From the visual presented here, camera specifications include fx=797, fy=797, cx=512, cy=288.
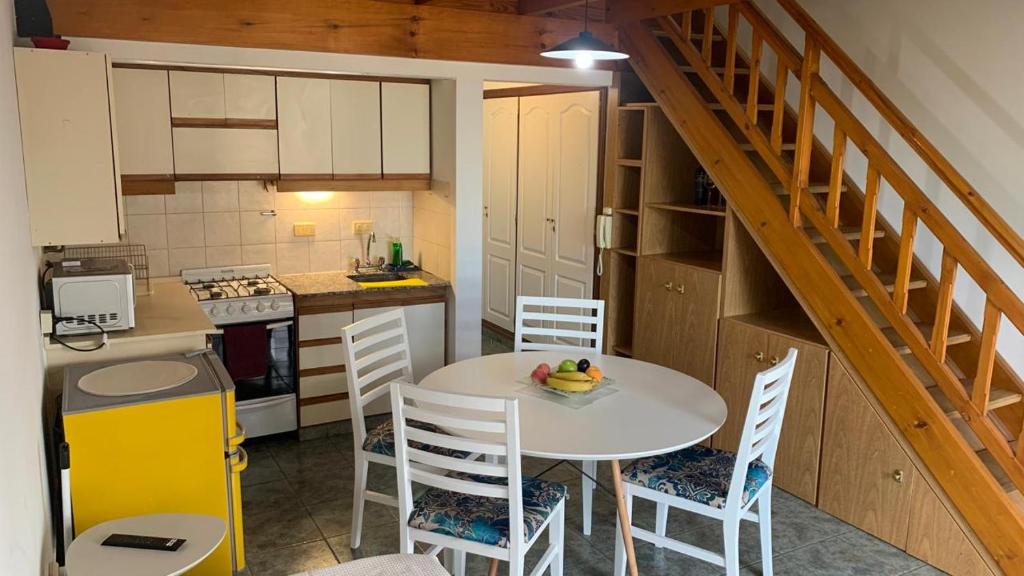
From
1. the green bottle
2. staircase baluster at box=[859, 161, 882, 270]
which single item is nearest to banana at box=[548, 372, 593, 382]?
staircase baluster at box=[859, 161, 882, 270]

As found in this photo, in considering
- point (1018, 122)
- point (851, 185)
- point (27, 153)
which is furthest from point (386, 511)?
point (1018, 122)

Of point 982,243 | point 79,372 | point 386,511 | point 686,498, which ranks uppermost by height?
point 982,243

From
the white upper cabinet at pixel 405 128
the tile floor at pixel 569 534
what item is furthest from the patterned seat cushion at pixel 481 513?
the white upper cabinet at pixel 405 128

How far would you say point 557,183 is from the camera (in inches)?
213

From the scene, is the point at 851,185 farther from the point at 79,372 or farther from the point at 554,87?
the point at 79,372

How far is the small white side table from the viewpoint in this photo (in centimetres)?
207

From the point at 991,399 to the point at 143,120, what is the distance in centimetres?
399

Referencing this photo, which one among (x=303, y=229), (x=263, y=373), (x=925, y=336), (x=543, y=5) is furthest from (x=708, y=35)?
(x=263, y=373)

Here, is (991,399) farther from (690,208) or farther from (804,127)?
(690,208)

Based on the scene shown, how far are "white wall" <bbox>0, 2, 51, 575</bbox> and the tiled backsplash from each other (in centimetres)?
154

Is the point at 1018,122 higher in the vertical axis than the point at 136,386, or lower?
higher

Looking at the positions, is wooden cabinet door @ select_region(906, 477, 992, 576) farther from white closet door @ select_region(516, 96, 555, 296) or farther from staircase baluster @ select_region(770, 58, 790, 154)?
white closet door @ select_region(516, 96, 555, 296)

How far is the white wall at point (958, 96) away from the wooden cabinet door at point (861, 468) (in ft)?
2.50

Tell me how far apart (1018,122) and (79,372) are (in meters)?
3.87
